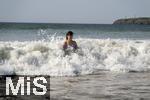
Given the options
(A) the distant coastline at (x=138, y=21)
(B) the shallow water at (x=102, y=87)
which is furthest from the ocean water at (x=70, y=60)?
(A) the distant coastline at (x=138, y=21)

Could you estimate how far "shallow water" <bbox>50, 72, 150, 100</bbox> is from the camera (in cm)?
934

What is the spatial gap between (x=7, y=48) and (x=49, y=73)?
14.0 ft

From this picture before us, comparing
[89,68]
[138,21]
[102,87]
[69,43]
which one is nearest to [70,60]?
[69,43]

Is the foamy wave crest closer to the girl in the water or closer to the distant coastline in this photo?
the girl in the water

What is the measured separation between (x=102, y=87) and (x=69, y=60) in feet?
14.4

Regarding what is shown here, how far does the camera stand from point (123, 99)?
29.6ft

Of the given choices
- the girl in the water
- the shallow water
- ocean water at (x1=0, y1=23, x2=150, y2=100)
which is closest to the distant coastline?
ocean water at (x1=0, y1=23, x2=150, y2=100)

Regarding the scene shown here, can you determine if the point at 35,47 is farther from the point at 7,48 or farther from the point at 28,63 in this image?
the point at 28,63

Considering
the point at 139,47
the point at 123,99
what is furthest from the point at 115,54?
the point at 123,99

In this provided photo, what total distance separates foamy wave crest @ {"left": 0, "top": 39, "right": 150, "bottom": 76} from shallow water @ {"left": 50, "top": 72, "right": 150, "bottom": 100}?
4.32 feet

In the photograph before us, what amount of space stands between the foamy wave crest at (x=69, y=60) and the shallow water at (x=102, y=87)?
132 cm

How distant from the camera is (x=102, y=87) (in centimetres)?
1060

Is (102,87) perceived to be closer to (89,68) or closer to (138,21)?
(89,68)

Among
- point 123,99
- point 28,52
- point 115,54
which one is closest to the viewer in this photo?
point 123,99
